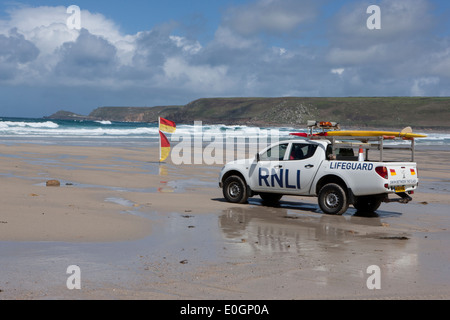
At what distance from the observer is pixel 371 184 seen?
11766 millimetres

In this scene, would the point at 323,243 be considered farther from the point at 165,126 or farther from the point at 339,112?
the point at 339,112

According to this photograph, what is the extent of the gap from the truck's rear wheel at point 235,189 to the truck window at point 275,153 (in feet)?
2.75

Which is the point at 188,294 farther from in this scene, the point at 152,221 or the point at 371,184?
the point at 371,184

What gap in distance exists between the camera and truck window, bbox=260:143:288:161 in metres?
13.4

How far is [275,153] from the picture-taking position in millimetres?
13453

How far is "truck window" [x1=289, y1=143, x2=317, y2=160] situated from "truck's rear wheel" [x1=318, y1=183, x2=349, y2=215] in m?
0.94

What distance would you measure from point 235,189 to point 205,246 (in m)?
5.56

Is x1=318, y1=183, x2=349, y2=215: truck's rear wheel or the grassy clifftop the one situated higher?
the grassy clifftop

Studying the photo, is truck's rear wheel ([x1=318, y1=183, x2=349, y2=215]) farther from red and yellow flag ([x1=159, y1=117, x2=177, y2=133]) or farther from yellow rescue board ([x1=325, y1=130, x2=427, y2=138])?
red and yellow flag ([x1=159, y1=117, x2=177, y2=133])

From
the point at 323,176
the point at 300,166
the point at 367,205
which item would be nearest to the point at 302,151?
the point at 300,166

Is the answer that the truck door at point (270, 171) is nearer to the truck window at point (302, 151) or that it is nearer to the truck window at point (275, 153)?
the truck window at point (275, 153)

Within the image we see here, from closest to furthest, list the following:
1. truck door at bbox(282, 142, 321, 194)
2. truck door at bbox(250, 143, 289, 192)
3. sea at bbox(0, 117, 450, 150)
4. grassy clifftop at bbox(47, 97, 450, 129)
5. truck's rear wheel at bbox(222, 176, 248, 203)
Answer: truck door at bbox(282, 142, 321, 194), truck door at bbox(250, 143, 289, 192), truck's rear wheel at bbox(222, 176, 248, 203), sea at bbox(0, 117, 450, 150), grassy clifftop at bbox(47, 97, 450, 129)

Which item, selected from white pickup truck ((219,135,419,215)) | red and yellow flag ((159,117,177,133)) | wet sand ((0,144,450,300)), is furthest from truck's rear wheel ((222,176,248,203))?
red and yellow flag ((159,117,177,133))

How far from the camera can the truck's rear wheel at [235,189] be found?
543 inches
